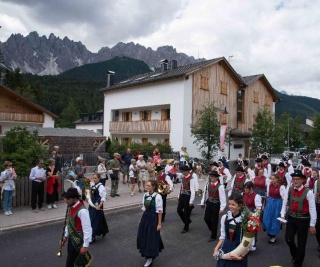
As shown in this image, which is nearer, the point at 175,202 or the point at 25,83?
the point at 175,202

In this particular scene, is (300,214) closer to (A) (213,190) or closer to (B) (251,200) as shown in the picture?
(B) (251,200)

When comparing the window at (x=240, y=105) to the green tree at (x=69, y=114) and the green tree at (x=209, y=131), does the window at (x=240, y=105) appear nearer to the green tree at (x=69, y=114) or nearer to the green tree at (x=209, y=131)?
the green tree at (x=209, y=131)

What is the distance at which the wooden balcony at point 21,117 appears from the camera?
33.1 metres

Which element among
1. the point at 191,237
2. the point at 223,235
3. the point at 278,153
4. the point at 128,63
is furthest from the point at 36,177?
the point at 128,63

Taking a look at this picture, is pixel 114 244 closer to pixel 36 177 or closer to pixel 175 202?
pixel 36 177

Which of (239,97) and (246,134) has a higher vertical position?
(239,97)

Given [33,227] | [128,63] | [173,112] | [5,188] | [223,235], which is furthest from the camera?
[128,63]

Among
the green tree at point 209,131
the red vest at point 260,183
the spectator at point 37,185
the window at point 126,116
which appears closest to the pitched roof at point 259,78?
the window at point 126,116

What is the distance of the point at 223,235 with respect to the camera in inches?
177

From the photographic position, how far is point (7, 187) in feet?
31.9

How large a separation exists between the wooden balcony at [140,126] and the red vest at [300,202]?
22.4 meters

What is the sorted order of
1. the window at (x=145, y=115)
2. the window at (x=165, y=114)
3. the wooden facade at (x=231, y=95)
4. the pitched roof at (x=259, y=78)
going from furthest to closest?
the pitched roof at (x=259, y=78), the window at (x=145, y=115), the window at (x=165, y=114), the wooden facade at (x=231, y=95)

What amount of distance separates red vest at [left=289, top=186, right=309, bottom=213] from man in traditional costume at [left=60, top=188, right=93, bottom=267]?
3.94m

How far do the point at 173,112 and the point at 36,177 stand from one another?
61.7 ft
